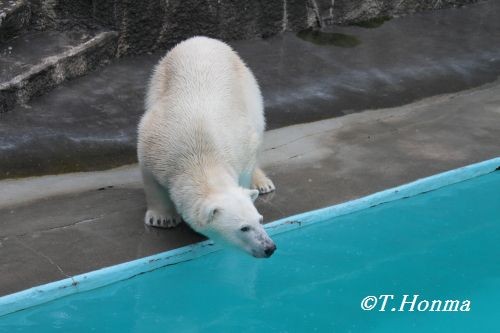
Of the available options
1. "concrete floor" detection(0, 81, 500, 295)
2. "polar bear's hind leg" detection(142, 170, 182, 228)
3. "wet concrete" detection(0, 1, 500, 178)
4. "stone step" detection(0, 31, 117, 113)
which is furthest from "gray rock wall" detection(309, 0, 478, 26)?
"polar bear's hind leg" detection(142, 170, 182, 228)

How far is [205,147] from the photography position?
4180 mm

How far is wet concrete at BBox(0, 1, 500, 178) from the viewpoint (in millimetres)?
5445

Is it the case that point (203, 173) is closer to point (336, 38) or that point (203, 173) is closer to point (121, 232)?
point (121, 232)

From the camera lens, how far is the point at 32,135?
18.1ft

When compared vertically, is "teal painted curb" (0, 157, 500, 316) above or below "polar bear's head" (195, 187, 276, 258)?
below

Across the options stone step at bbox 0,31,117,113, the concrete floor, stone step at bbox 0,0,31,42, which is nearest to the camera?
the concrete floor

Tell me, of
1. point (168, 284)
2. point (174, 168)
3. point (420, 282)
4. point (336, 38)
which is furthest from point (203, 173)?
point (336, 38)

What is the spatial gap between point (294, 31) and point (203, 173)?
3.97m

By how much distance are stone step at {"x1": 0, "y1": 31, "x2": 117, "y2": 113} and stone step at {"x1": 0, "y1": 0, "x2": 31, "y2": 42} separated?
0.06 metres

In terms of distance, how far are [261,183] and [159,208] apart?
70 cm

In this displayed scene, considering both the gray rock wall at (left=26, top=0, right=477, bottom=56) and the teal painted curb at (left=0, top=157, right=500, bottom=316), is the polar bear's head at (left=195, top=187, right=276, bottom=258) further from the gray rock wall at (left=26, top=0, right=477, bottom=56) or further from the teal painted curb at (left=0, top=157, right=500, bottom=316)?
the gray rock wall at (left=26, top=0, right=477, bottom=56)

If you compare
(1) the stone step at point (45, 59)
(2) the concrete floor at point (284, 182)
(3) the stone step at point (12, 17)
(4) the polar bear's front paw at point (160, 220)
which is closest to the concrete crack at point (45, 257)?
(2) the concrete floor at point (284, 182)

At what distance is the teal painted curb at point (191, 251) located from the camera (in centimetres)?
384

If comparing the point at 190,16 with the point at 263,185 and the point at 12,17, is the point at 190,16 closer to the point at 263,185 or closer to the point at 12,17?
the point at 12,17
